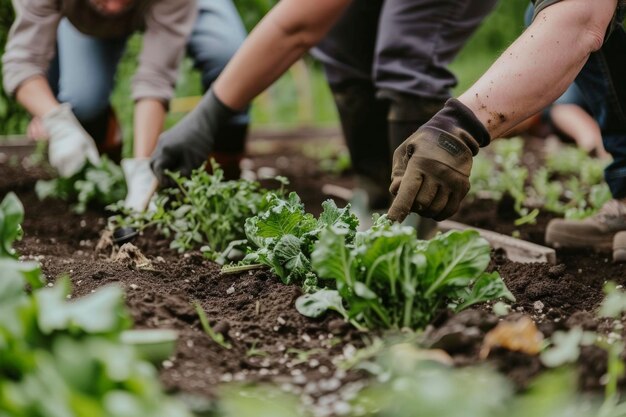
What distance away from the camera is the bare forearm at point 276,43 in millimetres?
2523

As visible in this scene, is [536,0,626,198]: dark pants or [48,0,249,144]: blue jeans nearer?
[536,0,626,198]: dark pants

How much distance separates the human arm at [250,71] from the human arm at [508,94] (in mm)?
708

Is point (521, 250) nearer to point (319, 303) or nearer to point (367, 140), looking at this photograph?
point (367, 140)

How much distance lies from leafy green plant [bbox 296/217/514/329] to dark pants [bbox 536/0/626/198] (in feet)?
4.05

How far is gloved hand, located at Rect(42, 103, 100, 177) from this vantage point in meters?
3.44

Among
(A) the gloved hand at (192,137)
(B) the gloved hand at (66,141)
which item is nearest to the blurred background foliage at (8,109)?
(B) the gloved hand at (66,141)

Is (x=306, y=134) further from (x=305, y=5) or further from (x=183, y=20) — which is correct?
(x=305, y=5)

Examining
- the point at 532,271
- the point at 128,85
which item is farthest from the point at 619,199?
the point at 128,85

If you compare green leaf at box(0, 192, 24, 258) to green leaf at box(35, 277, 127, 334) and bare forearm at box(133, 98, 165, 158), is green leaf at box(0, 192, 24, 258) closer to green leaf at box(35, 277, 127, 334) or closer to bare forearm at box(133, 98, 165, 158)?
green leaf at box(35, 277, 127, 334)

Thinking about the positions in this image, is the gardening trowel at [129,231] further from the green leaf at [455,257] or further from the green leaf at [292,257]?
the green leaf at [455,257]

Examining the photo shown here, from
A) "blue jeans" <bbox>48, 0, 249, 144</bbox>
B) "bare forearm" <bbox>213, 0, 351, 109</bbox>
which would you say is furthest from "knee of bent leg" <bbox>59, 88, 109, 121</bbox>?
"bare forearm" <bbox>213, 0, 351, 109</bbox>

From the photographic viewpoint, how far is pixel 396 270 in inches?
62.0

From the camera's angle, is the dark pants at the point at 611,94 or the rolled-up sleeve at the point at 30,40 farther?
the rolled-up sleeve at the point at 30,40

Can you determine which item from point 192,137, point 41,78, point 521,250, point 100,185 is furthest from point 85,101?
point 521,250
